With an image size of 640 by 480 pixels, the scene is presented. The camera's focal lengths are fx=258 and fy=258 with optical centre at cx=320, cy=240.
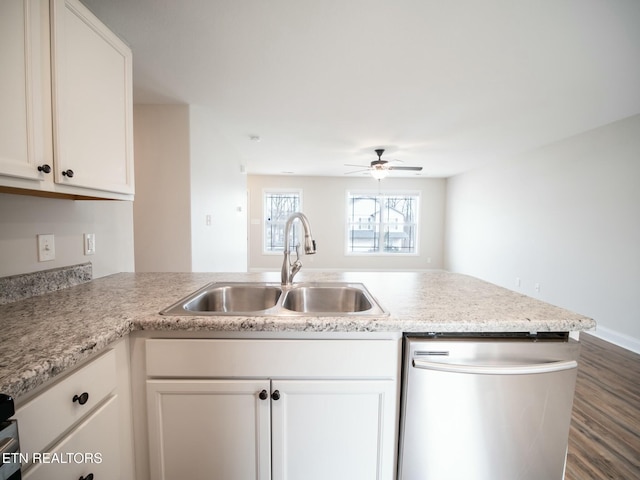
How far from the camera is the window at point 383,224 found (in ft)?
21.2

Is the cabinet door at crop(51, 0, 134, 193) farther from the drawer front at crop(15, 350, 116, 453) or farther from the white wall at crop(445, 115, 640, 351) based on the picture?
the white wall at crop(445, 115, 640, 351)

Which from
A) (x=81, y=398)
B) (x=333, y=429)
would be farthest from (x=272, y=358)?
(x=81, y=398)

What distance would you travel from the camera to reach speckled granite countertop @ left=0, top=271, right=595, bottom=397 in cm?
64

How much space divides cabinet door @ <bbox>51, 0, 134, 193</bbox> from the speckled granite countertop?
0.49 metres

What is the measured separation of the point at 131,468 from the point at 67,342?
588mm

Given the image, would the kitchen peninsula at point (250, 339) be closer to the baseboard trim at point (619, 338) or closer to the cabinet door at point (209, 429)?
the cabinet door at point (209, 429)

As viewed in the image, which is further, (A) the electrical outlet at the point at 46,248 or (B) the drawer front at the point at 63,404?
(A) the electrical outlet at the point at 46,248

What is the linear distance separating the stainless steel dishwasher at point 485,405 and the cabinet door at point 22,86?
1.42 meters

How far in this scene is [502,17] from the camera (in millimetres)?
1443

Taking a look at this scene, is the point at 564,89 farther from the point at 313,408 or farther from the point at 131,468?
the point at 131,468

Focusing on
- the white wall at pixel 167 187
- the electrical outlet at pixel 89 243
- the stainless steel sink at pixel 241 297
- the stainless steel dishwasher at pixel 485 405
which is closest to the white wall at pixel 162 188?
the white wall at pixel 167 187

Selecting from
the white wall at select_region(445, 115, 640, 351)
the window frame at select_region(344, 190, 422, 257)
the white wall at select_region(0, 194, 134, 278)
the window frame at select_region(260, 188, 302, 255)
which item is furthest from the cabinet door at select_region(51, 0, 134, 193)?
the window frame at select_region(344, 190, 422, 257)

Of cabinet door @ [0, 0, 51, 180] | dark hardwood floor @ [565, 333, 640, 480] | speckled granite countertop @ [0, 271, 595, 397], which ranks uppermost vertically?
cabinet door @ [0, 0, 51, 180]

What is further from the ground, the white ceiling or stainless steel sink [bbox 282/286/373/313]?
the white ceiling
